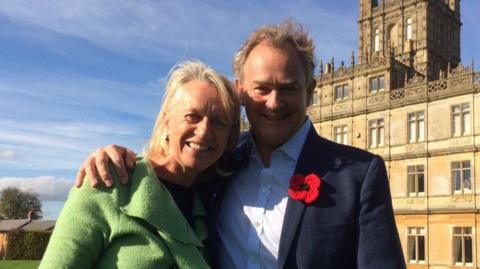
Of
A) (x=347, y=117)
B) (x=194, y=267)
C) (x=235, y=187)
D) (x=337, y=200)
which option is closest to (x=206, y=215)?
(x=235, y=187)

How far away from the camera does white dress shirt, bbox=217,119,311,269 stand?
299 centimetres

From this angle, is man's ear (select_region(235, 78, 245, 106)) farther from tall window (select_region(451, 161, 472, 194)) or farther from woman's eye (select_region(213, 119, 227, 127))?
tall window (select_region(451, 161, 472, 194))

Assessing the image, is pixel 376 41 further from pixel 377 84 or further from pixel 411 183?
pixel 411 183

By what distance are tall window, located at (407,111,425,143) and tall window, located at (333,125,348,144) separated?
3.33 m

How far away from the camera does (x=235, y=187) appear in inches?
132

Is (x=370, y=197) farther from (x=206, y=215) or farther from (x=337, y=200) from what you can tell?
(x=206, y=215)

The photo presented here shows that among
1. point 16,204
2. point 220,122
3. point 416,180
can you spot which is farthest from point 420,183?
point 16,204

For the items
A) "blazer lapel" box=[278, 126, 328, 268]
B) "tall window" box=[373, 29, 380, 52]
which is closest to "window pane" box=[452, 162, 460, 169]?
"tall window" box=[373, 29, 380, 52]

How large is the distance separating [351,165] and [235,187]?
759 millimetres

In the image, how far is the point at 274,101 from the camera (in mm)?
3104

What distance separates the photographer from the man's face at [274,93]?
312cm

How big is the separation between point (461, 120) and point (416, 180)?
337cm

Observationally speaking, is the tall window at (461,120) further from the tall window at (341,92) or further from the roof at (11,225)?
the roof at (11,225)

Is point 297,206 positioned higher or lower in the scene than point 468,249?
higher
